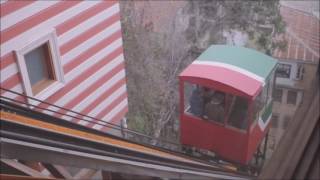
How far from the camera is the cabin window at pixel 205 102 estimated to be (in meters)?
7.63

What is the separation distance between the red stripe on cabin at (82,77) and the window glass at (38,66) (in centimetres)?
25

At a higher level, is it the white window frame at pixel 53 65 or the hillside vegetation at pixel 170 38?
the white window frame at pixel 53 65

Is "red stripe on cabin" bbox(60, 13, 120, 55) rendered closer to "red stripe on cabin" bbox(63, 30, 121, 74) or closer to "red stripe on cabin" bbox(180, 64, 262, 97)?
"red stripe on cabin" bbox(63, 30, 121, 74)

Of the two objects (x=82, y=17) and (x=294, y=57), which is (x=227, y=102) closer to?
(x=82, y=17)

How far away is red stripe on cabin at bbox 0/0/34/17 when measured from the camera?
4.51 metres

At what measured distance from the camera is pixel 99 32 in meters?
6.23

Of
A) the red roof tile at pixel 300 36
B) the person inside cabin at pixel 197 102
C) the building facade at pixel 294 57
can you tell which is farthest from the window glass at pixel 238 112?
the red roof tile at pixel 300 36

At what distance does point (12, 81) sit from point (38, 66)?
0.64 m

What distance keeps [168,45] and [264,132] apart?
7168mm

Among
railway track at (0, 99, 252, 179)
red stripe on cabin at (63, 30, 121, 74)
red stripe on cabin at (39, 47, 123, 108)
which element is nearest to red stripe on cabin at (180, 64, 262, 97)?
red stripe on cabin at (39, 47, 123, 108)

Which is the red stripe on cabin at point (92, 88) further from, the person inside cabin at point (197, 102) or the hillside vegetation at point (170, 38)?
the hillside vegetation at point (170, 38)

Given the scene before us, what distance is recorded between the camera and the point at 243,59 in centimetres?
827

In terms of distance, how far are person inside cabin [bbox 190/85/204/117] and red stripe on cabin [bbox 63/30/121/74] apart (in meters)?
1.92

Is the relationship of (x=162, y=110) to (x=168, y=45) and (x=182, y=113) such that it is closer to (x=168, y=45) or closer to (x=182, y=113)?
(x=168, y=45)
